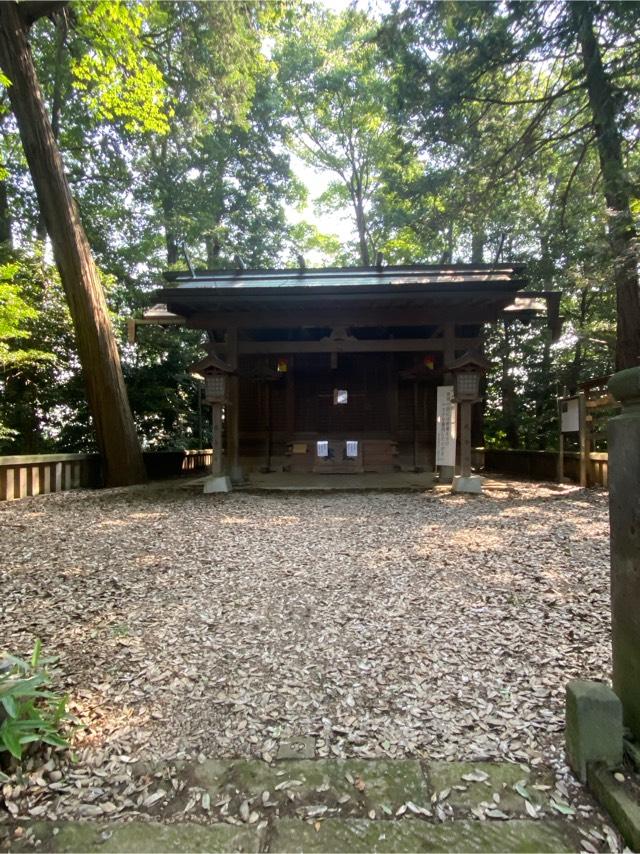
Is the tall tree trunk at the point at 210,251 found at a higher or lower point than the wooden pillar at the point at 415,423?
higher

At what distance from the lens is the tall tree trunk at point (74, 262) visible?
26.9 feet

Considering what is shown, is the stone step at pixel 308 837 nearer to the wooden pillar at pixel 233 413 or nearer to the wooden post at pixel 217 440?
the wooden post at pixel 217 440

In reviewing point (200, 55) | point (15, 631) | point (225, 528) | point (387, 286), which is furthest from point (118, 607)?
point (200, 55)

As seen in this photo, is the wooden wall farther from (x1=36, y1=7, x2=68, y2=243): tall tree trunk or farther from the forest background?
(x1=36, y1=7, x2=68, y2=243): tall tree trunk

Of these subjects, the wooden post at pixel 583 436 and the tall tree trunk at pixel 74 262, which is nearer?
the wooden post at pixel 583 436

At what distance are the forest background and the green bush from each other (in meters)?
6.87

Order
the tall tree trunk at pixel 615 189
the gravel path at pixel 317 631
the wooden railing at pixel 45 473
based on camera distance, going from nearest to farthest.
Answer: the gravel path at pixel 317 631 → the tall tree trunk at pixel 615 189 → the wooden railing at pixel 45 473

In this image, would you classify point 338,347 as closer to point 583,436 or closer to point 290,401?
point 290,401

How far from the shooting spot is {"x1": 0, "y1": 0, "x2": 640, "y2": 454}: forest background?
26.4ft

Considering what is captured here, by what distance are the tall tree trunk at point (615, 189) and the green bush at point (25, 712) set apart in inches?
316

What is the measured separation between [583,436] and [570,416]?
1.58 ft

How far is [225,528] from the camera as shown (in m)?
5.36

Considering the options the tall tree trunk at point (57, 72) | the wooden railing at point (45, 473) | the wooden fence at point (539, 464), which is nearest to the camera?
the wooden railing at point (45, 473)

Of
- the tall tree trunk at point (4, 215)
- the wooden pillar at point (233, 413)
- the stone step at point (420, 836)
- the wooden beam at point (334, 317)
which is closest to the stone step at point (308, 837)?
the stone step at point (420, 836)
